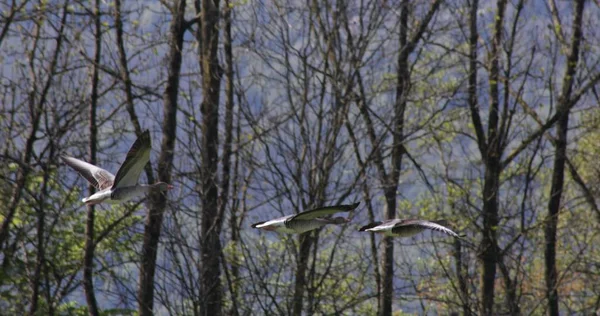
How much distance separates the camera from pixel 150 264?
1295 cm

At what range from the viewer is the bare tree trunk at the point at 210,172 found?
35.3 feet

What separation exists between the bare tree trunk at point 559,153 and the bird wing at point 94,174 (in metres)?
10.2

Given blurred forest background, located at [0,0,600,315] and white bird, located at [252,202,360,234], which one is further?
blurred forest background, located at [0,0,600,315]

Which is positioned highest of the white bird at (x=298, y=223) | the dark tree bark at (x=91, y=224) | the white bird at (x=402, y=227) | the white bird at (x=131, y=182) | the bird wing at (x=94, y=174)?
the dark tree bark at (x=91, y=224)

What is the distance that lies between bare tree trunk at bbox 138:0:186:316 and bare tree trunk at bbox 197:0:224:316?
2.44 feet

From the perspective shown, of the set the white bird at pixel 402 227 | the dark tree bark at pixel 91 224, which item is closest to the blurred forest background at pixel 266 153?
the dark tree bark at pixel 91 224

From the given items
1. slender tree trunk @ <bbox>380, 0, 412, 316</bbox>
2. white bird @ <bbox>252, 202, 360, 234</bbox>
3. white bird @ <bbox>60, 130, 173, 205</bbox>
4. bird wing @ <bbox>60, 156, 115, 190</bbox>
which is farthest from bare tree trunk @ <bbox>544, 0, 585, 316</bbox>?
white bird @ <bbox>60, 130, 173, 205</bbox>

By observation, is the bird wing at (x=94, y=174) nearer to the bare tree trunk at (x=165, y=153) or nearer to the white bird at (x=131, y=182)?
the white bird at (x=131, y=182)

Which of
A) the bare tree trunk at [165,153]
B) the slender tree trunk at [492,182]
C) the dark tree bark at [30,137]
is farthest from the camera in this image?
the slender tree trunk at [492,182]

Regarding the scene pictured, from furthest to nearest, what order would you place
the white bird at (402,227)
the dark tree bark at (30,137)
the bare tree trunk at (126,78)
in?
the bare tree trunk at (126,78)
the dark tree bark at (30,137)
the white bird at (402,227)

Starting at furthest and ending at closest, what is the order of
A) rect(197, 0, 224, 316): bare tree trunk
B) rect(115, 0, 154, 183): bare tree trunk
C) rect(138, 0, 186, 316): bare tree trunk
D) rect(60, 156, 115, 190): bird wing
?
rect(115, 0, 154, 183): bare tree trunk → rect(138, 0, 186, 316): bare tree trunk → rect(197, 0, 224, 316): bare tree trunk → rect(60, 156, 115, 190): bird wing

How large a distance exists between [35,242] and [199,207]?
11.5 feet

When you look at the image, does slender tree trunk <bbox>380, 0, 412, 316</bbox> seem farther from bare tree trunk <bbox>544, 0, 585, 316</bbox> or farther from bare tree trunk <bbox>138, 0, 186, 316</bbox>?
bare tree trunk <bbox>138, 0, 186, 316</bbox>

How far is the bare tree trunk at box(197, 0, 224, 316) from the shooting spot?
1077cm
